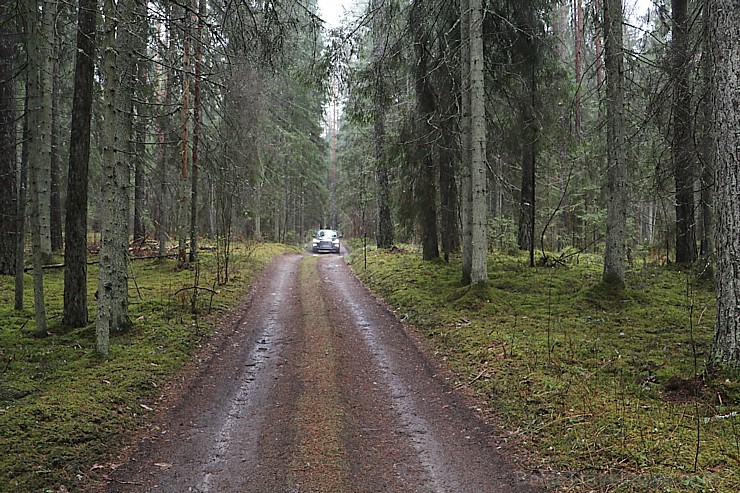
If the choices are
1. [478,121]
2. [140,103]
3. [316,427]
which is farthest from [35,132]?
[478,121]

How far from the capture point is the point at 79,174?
7.96 metres

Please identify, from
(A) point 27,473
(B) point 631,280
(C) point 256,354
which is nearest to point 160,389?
(C) point 256,354

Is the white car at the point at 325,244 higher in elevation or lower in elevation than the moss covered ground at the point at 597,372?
higher

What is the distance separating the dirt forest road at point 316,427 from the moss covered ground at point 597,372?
55 centimetres

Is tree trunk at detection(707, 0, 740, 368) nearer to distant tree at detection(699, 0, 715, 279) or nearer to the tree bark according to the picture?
distant tree at detection(699, 0, 715, 279)

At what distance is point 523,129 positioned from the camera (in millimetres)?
12055

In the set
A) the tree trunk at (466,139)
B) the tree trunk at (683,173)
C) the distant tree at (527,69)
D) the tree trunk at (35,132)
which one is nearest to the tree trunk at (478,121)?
the tree trunk at (466,139)

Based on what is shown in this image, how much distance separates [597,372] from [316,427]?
3539 mm

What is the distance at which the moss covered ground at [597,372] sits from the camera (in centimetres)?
414

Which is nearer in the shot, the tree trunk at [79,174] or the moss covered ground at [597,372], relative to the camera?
the moss covered ground at [597,372]

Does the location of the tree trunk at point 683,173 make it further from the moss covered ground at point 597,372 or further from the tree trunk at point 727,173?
the tree trunk at point 727,173

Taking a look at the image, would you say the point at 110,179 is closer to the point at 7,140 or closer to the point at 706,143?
the point at 7,140

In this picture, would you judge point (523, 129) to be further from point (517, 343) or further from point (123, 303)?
point (123, 303)

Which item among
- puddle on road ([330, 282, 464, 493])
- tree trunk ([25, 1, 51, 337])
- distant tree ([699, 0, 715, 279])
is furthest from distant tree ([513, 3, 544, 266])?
tree trunk ([25, 1, 51, 337])
